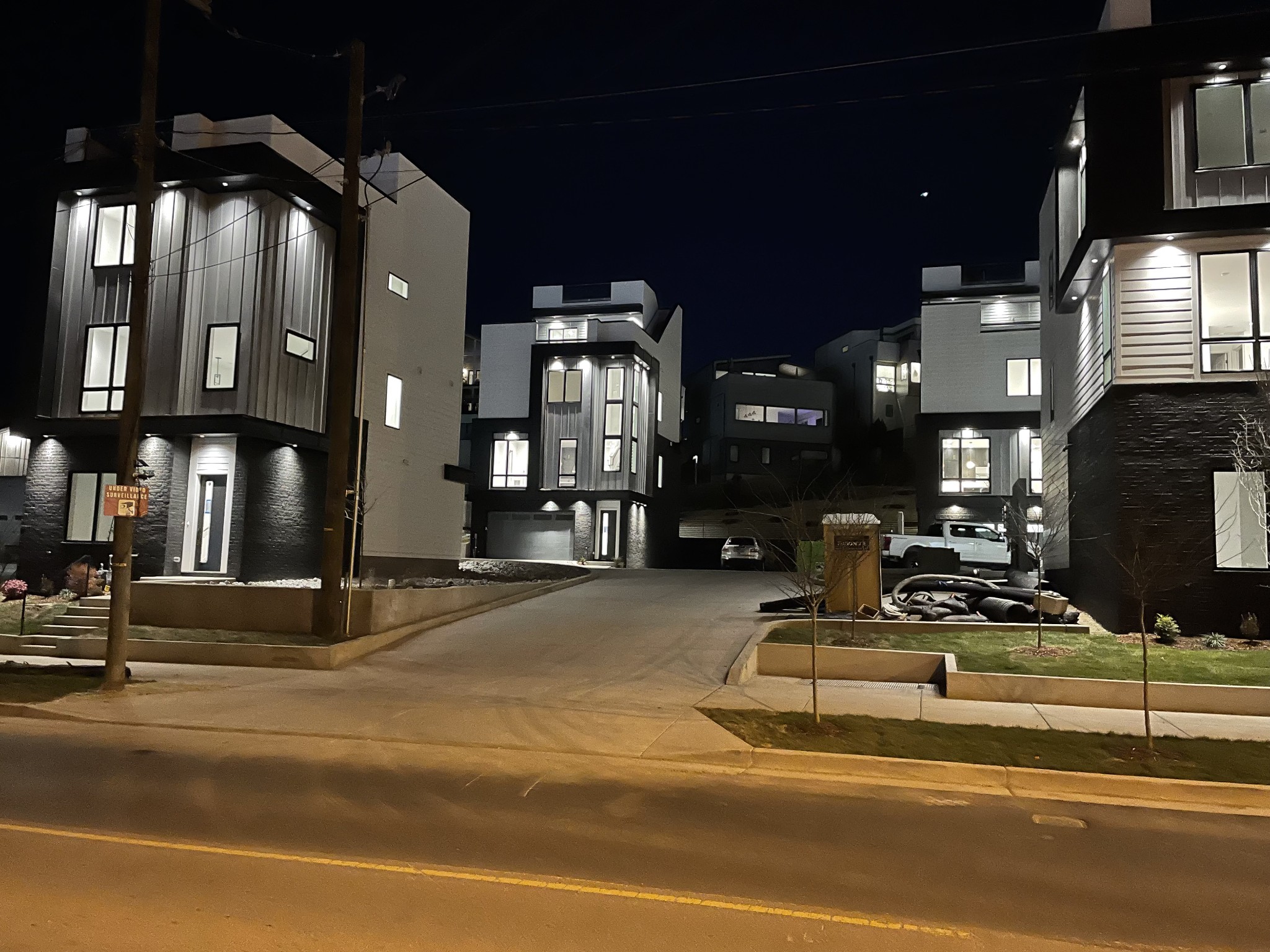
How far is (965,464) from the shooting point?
126 feet

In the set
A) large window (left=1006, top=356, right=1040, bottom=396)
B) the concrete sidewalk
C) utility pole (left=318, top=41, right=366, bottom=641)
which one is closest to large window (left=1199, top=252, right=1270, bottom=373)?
the concrete sidewalk

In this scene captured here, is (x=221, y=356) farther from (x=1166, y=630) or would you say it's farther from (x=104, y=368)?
(x=1166, y=630)

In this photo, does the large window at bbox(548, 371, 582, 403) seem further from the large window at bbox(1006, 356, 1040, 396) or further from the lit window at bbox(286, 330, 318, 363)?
the lit window at bbox(286, 330, 318, 363)

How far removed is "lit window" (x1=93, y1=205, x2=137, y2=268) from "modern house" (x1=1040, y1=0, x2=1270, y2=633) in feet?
71.0

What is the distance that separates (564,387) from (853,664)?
3010 centimetres

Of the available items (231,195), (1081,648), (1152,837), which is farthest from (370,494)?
(1152,837)

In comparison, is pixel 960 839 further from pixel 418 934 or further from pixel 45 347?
pixel 45 347

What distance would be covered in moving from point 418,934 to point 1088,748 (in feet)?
25.4

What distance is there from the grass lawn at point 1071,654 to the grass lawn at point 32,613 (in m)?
13.8

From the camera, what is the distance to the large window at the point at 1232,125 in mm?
16781

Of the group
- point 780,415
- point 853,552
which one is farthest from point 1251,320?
point 780,415

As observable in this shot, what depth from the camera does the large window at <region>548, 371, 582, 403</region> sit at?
141 ft

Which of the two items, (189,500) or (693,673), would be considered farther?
(189,500)

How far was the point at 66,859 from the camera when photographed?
5.89 m
